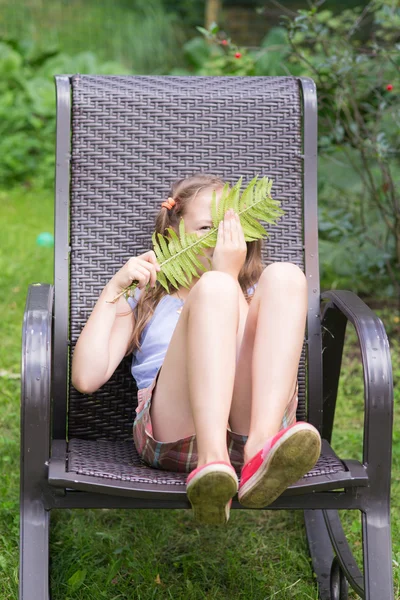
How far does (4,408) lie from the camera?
10.8 feet

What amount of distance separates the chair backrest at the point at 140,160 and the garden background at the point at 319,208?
15.2 inches

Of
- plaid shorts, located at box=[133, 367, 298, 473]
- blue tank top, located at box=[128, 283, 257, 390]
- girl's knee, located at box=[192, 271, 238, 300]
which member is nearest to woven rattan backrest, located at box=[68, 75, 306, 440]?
blue tank top, located at box=[128, 283, 257, 390]

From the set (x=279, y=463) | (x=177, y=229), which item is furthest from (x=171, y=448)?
(x=177, y=229)

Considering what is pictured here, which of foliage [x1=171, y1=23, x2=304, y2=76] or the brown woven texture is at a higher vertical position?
foliage [x1=171, y1=23, x2=304, y2=76]

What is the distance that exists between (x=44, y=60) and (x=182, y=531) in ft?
20.5

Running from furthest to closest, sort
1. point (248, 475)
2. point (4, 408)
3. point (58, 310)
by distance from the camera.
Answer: point (4, 408) → point (58, 310) → point (248, 475)

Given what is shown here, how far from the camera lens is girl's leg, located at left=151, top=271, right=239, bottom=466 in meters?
1.80

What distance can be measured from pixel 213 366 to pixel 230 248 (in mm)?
472

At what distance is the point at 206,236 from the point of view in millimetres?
2252

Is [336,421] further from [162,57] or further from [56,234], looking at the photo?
[162,57]

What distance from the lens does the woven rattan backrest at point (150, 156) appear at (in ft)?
8.09

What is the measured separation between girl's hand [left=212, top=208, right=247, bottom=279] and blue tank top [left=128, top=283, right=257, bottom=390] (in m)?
0.20

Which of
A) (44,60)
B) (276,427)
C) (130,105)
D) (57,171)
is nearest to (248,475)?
(276,427)

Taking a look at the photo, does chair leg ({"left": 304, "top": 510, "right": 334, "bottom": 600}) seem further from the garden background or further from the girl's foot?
the girl's foot
